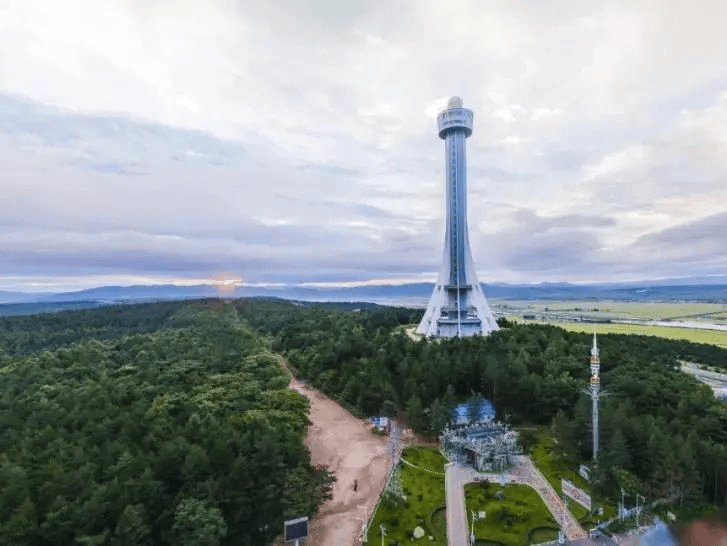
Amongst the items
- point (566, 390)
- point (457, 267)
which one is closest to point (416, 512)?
point (566, 390)

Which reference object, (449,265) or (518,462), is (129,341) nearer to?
(449,265)

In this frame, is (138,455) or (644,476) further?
(644,476)

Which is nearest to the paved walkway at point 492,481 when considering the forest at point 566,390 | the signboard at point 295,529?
the forest at point 566,390

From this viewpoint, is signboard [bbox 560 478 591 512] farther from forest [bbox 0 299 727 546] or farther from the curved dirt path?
the curved dirt path

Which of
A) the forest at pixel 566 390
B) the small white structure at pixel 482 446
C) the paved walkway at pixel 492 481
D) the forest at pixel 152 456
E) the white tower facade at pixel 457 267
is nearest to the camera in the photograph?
the forest at pixel 152 456

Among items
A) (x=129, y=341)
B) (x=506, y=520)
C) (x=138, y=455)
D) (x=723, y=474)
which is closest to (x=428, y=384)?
(x=506, y=520)

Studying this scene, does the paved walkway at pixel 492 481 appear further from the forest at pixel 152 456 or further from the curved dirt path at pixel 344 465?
the forest at pixel 152 456
